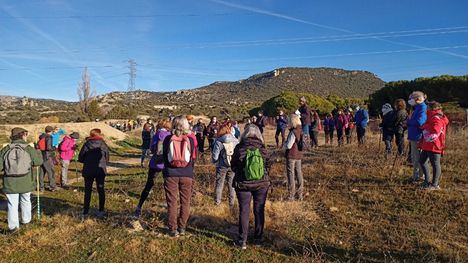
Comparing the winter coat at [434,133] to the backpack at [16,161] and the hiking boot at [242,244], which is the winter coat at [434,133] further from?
the backpack at [16,161]

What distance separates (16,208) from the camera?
6793 millimetres

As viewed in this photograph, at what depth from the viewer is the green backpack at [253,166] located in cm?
564

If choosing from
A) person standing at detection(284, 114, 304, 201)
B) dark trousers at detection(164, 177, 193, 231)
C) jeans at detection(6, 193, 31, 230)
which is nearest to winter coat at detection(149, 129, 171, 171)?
dark trousers at detection(164, 177, 193, 231)

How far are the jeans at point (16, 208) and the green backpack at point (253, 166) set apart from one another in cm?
408

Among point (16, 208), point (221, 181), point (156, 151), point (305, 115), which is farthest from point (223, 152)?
point (305, 115)

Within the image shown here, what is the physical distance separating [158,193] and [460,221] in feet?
20.5

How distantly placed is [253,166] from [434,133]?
14.1 feet

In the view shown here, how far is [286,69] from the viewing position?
320 ft

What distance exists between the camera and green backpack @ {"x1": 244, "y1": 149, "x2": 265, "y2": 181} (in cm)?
564

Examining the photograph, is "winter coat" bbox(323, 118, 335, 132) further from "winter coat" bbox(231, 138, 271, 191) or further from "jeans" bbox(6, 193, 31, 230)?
"jeans" bbox(6, 193, 31, 230)

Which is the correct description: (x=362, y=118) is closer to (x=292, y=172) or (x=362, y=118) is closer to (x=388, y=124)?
(x=388, y=124)

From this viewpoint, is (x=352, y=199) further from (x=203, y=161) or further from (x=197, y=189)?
(x=203, y=161)

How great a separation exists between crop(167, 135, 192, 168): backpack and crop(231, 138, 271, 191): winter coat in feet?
2.53

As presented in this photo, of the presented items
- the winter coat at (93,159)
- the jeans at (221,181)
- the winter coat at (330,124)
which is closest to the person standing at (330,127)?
the winter coat at (330,124)
